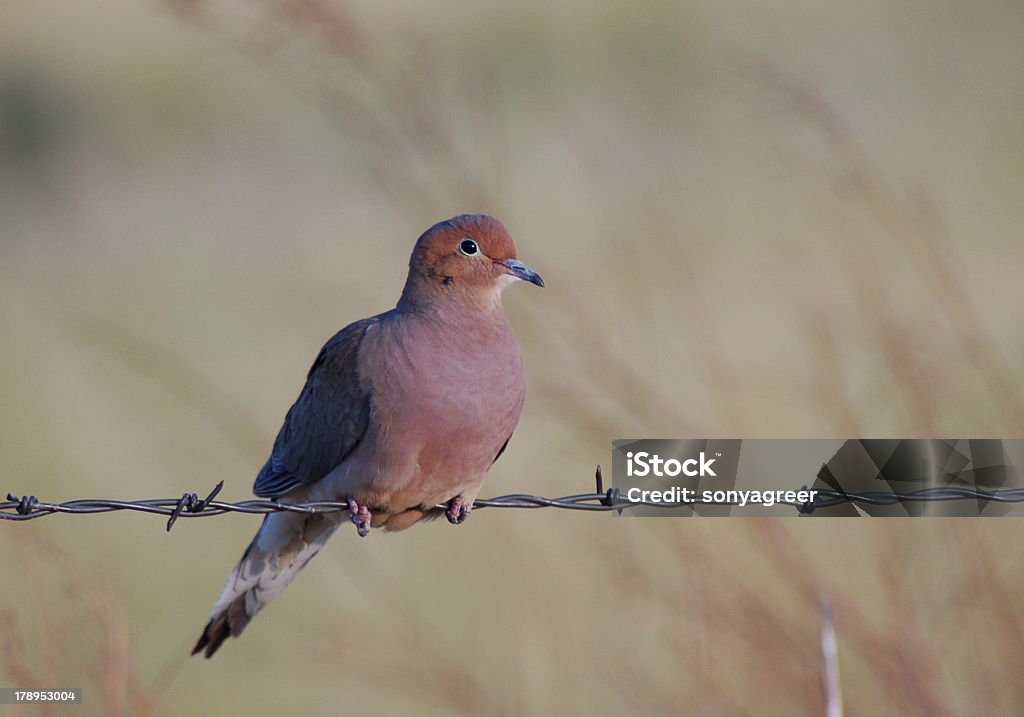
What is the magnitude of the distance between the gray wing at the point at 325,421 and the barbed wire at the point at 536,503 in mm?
Result: 485

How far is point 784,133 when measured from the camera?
16.3 ft

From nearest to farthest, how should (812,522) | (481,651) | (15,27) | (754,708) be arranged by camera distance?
(754,708)
(481,651)
(812,522)
(15,27)

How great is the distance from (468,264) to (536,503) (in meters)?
1.00

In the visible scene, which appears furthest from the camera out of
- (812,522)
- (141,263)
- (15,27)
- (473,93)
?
(15,27)

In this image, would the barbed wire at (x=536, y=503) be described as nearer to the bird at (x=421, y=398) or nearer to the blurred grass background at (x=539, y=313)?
the blurred grass background at (x=539, y=313)

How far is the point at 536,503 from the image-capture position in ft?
12.1

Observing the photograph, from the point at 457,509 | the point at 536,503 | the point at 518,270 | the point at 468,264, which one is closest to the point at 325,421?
the point at 457,509

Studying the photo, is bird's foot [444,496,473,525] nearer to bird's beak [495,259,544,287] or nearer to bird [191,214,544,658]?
bird [191,214,544,658]

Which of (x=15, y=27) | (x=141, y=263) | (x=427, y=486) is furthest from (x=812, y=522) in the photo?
(x=15, y=27)

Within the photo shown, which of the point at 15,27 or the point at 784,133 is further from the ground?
the point at 15,27

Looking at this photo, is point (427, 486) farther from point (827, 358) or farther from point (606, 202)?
point (606, 202)

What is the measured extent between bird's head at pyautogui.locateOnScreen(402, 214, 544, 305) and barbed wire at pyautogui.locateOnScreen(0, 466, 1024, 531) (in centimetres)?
80

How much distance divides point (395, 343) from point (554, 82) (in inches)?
329

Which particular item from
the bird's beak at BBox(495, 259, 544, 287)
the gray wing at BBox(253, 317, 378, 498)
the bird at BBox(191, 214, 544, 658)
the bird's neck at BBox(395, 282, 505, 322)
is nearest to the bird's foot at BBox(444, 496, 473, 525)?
the bird at BBox(191, 214, 544, 658)
